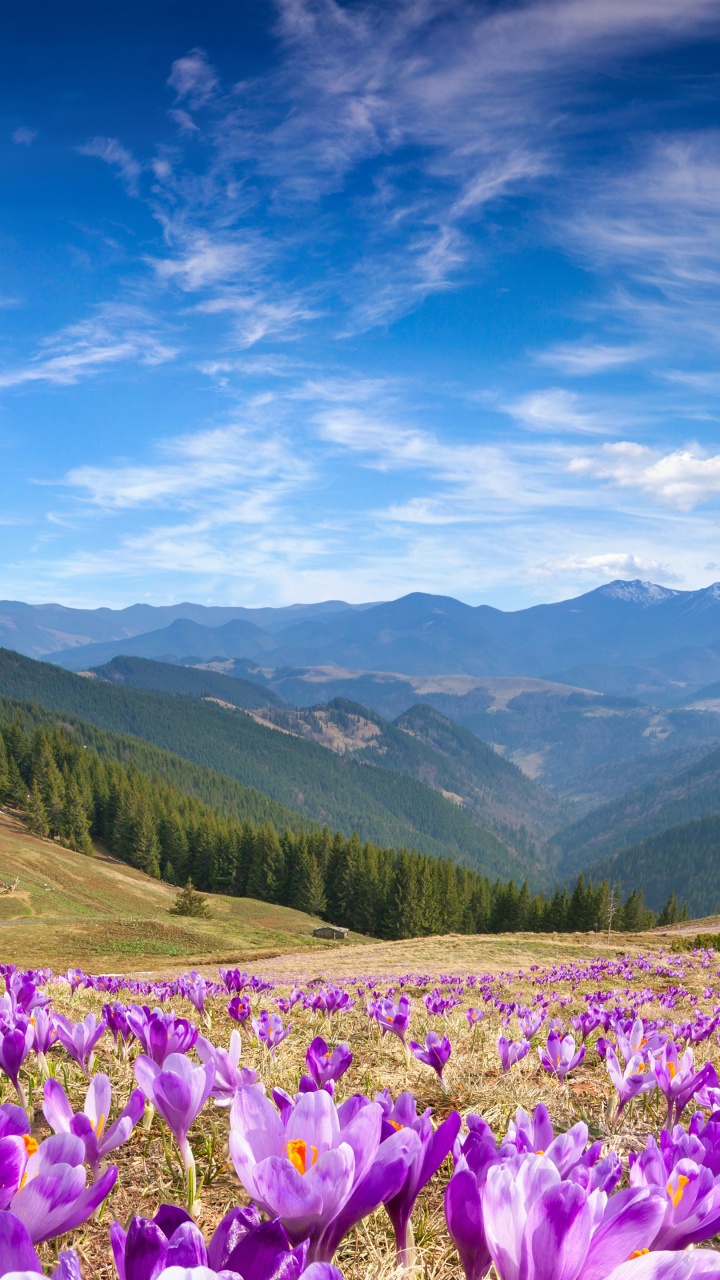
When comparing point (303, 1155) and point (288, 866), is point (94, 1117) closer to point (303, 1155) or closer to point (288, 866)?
point (303, 1155)

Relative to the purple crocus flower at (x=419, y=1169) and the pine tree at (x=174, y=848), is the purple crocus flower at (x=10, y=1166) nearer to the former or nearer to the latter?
the purple crocus flower at (x=419, y=1169)

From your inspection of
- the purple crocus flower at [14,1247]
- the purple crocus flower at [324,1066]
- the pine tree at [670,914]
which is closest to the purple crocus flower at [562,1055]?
the purple crocus flower at [324,1066]

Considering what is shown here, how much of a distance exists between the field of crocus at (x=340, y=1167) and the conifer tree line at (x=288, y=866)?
211 feet

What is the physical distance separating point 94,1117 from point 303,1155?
891mm

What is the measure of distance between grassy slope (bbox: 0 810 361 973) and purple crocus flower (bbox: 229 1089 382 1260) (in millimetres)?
23078

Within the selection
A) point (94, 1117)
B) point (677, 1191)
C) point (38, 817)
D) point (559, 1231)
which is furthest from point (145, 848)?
point (559, 1231)

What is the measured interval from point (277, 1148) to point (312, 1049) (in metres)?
1.49

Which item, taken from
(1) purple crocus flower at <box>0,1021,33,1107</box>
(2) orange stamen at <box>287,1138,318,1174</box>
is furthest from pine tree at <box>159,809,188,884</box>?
(2) orange stamen at <box>287,1138,318,1174</box>

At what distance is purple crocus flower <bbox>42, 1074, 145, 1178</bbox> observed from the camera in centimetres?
184

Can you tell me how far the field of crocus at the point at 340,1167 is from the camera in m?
1.09

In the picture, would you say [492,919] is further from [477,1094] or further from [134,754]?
[134,754]

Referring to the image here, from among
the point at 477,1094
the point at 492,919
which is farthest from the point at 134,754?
the point at 477,1094

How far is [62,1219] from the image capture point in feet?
4.10

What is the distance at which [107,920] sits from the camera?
38469 millimetres
